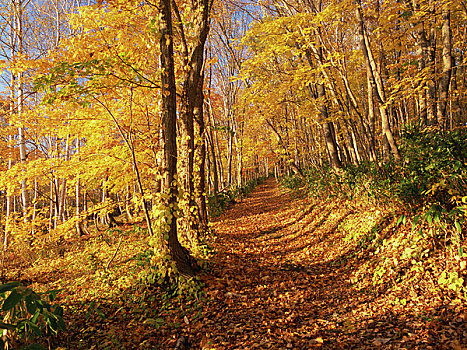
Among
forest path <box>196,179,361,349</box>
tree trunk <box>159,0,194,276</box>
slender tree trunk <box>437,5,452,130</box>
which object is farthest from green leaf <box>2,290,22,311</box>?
slender tree trunk <box>437,5,452,130</box>

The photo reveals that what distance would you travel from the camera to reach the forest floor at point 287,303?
3.05 m

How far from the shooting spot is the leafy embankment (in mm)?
2984

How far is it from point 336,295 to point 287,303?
90 cm

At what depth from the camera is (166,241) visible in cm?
438

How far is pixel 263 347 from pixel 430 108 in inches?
289

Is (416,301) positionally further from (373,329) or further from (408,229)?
(408,229)

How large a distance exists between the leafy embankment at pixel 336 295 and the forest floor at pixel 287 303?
17 millimetres

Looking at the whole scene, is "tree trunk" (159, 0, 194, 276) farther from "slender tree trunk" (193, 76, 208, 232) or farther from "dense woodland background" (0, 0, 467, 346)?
"slender tree trunk" (193, 76, 208, 232)

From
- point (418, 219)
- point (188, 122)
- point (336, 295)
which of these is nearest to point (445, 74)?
point (418, 219)

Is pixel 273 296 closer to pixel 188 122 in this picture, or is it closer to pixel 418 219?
pixel 418 219

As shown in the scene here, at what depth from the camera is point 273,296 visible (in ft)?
14.7

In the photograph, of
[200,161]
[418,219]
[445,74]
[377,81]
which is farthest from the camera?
[200,161]

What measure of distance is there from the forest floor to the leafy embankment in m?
0.02

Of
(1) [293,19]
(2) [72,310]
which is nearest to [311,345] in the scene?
(2) [72,310]
